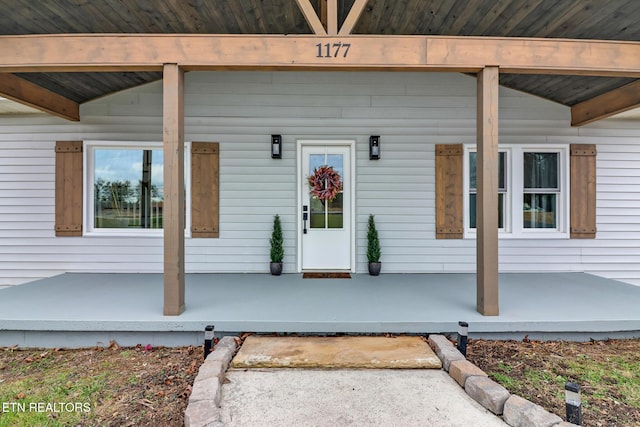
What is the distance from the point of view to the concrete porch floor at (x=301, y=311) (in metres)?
3.06

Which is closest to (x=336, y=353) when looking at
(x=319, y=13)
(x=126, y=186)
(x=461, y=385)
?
(x=461, y=385)

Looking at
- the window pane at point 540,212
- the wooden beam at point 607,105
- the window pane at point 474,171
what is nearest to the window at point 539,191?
the window pane at point 540,212

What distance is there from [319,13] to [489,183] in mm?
2669

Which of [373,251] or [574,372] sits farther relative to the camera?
[373,251]

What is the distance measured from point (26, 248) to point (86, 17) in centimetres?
353

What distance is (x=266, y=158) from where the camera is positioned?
5035 millimetres

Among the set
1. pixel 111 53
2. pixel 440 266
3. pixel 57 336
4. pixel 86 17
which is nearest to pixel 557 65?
pixel 440 266

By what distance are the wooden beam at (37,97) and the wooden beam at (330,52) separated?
959 mm

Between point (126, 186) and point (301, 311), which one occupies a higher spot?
point (126, 186)

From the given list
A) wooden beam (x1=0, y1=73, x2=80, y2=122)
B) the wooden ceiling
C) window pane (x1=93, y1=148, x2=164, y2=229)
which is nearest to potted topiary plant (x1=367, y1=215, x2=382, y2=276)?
the wooden ceiling

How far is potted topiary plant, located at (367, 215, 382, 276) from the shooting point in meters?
4.89

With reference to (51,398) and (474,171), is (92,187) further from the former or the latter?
(474,171)

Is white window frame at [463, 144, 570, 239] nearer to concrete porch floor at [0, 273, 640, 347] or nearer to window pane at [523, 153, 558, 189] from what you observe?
window pane at [523, 153, 558, 189]

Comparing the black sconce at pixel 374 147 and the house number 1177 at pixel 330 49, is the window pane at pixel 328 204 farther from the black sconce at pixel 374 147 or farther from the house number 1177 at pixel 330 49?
the house number 1177 at pixel 330 49
